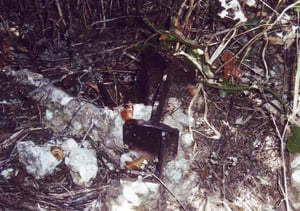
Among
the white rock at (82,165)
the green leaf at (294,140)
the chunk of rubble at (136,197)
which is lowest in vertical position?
the chunk of rubble at (136,197)

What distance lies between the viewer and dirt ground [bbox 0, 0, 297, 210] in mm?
1379

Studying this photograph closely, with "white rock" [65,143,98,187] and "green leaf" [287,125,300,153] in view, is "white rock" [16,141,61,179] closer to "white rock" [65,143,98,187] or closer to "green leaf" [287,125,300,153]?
"white rock" [65,143,98,187]

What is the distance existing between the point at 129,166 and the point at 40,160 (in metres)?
0.29

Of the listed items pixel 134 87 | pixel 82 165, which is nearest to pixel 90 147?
pixel 82 165

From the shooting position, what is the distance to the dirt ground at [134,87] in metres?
1.38

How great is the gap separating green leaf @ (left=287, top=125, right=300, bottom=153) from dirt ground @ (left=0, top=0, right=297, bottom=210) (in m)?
0.05

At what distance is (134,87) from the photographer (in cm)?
158

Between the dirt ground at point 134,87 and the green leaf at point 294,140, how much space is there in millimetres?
50

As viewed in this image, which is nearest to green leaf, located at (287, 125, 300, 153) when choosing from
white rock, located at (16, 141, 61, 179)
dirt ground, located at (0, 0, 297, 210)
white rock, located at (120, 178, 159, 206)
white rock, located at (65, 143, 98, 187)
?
dirt ground, located at (0, 0, 297, 210)

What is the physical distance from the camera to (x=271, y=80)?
63.1 inches

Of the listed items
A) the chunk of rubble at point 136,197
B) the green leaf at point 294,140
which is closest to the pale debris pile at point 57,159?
the chunk of rubble at point 136,197

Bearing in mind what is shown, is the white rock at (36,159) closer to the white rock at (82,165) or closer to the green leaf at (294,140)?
the white rock at (82,165)

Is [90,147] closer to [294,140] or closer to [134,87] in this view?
[134,87]

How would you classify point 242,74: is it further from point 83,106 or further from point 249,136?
point 83,106
